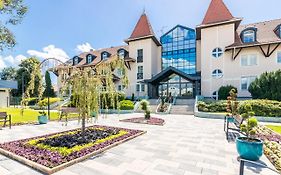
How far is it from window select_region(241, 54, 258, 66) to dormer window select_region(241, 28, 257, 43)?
2040mm

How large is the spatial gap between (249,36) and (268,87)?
8472 mm

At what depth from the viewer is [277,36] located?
70.6 ft

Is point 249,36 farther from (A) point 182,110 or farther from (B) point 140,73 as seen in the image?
(B) point 140,73

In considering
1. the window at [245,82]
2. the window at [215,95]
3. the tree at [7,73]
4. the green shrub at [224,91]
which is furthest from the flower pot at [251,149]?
the tree at [7,73]

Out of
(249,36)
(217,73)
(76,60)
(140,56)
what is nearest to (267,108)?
(217,73)

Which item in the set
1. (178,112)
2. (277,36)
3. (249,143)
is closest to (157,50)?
(178,112)

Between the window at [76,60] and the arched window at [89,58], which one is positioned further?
the window at [76,60]

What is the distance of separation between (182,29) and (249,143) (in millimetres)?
27629

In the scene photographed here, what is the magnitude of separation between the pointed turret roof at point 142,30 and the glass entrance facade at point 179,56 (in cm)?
271

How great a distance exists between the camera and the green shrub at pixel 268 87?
57.4 feet

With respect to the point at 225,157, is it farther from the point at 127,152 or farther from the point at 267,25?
the point at 267,25

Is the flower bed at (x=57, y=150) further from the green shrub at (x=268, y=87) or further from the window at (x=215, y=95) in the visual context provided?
the window at (x=215, y=95)

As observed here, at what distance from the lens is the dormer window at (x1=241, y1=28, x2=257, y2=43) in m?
22.5

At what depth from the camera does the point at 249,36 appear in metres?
22.8
